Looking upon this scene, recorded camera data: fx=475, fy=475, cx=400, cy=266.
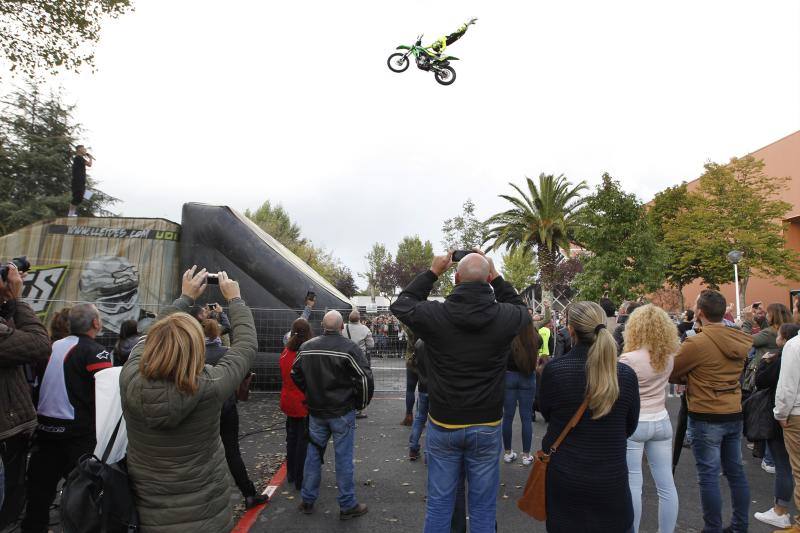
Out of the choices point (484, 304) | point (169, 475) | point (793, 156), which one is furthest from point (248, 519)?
point (793, 156)

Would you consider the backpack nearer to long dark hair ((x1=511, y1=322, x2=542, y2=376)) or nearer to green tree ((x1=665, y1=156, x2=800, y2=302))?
long dark hair ((x1=511, y1=322, x2=542, y2=376))

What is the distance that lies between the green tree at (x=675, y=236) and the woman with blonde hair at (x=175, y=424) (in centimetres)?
2808

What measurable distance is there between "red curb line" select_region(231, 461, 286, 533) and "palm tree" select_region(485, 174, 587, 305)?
80.5 feet

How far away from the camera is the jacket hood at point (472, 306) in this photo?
2.93m

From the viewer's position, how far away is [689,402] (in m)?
3.92

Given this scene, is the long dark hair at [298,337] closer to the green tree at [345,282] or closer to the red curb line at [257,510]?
the red curb line at [257,510]

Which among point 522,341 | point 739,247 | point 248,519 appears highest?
point 739,247

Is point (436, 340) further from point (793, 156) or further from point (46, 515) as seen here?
point (793, 156)

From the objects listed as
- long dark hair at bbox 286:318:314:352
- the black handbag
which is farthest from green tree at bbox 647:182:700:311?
long dark hair at bbox 286:318:314:352

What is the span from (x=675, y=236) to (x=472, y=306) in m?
35.0

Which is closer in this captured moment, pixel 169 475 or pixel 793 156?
pixel 169 475

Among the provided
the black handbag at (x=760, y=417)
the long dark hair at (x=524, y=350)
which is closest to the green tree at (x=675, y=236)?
the black handbag at (x=760, y=417)

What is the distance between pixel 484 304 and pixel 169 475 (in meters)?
1.95

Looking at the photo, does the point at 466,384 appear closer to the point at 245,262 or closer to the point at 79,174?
the point at 245,262
